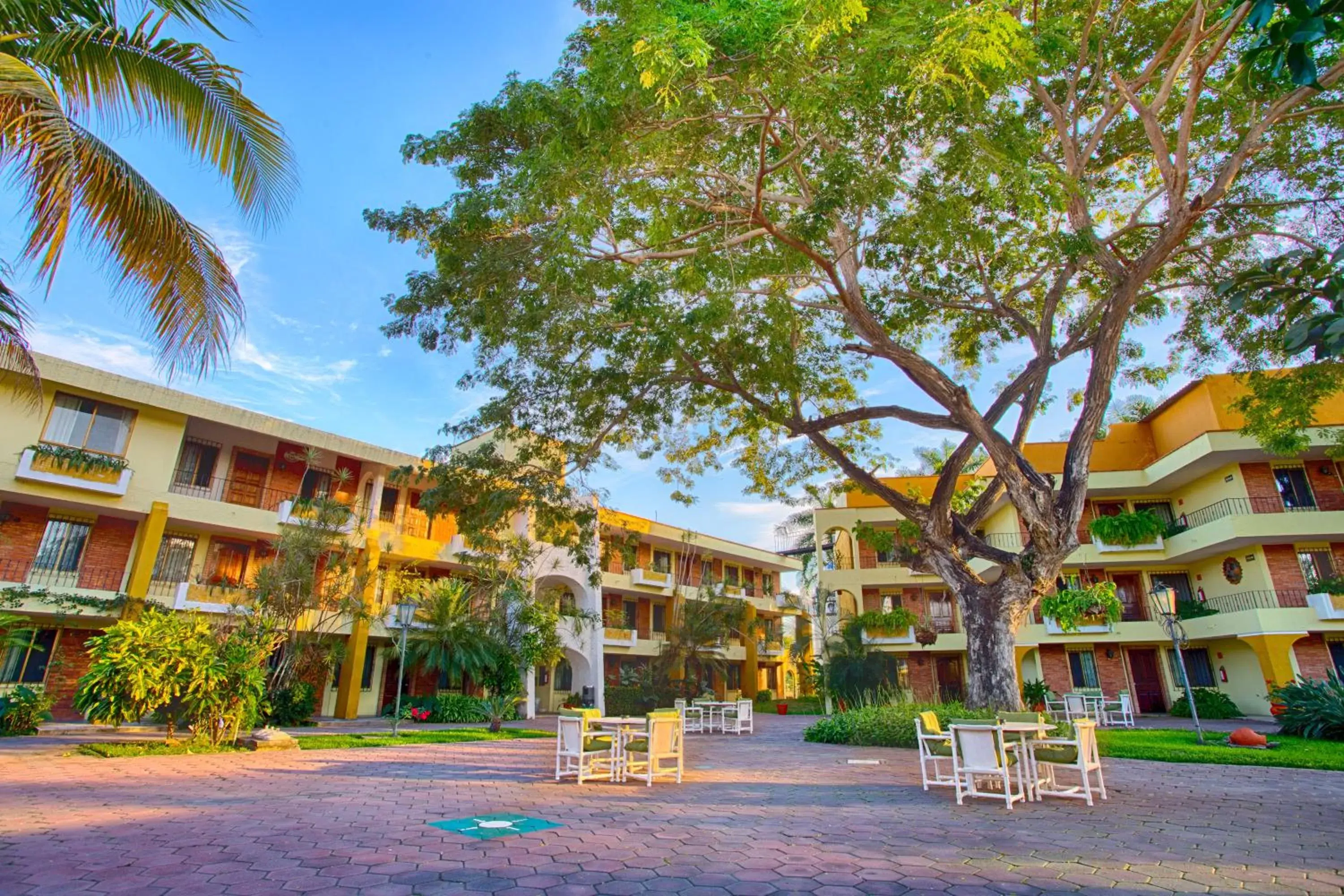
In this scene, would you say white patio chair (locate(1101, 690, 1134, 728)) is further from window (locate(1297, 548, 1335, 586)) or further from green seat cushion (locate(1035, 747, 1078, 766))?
green seat cushion (locate(1035, 747, 1078, 766))

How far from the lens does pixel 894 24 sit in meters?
6.86

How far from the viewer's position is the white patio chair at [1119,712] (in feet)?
59.0

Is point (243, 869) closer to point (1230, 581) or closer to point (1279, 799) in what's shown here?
point (1279, 799)

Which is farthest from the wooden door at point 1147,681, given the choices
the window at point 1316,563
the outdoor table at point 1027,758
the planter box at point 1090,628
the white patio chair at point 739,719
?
the outdoor table at point 1027,758

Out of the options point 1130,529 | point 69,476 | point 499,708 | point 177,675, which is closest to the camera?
point 177,675

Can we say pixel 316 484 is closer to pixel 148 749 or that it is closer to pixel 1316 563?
pixel 148 749

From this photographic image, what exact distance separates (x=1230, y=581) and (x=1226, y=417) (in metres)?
5.35

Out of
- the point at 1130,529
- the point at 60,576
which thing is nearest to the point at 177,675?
the point at 60,576

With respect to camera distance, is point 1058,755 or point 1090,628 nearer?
point 1058,755

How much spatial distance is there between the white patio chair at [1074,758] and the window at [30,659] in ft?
65.9

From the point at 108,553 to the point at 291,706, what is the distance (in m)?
6.37

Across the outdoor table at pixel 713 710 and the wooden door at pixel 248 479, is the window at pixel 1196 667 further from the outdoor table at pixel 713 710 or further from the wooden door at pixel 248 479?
the wooden door at pixel 248 479

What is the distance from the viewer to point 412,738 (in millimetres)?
14898

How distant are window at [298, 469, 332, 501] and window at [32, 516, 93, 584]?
5.24 meters
